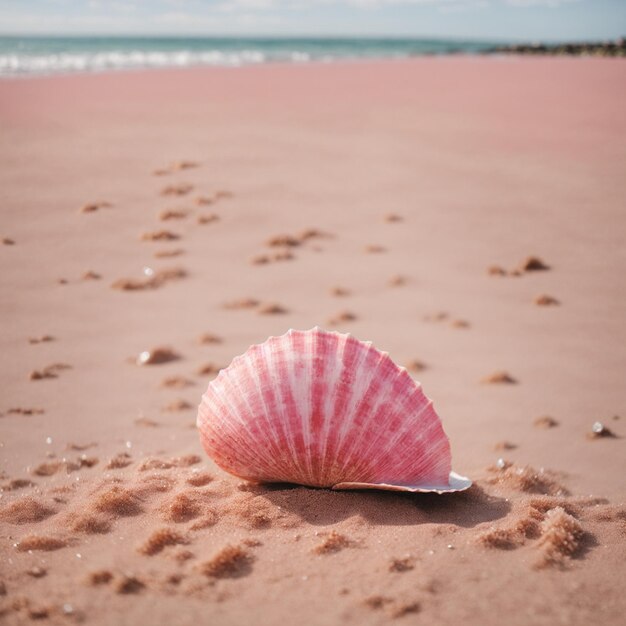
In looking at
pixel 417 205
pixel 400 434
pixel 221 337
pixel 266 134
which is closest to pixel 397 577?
pixel 400 434

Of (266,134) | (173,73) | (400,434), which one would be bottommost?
(400,434)

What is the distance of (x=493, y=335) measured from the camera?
530 centimetres

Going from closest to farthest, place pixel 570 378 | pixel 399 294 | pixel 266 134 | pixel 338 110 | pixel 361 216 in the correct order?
pixel 570 378 → pixel 399 294 → pixel 361 216 → pixel 266 134 → pixel 338 110

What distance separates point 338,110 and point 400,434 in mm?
11125

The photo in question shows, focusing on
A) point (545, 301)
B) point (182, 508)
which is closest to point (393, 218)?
point (545, 301)

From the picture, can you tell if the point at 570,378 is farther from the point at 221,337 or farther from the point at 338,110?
the point at 338,110

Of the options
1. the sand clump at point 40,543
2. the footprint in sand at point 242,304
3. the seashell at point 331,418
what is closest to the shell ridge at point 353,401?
the seashell at point 331,418

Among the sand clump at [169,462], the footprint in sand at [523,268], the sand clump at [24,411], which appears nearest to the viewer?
the sand clump at [169,462]

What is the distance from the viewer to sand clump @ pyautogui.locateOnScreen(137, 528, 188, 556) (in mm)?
2734

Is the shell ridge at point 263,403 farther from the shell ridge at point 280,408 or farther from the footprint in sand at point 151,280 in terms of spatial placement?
the footprint in sand at point 151,280

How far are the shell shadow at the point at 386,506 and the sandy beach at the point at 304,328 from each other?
0.04ft

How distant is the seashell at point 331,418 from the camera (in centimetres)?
296

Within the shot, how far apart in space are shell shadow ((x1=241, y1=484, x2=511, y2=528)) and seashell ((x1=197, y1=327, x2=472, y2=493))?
0.26 ft

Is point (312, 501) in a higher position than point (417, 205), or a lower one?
lower
